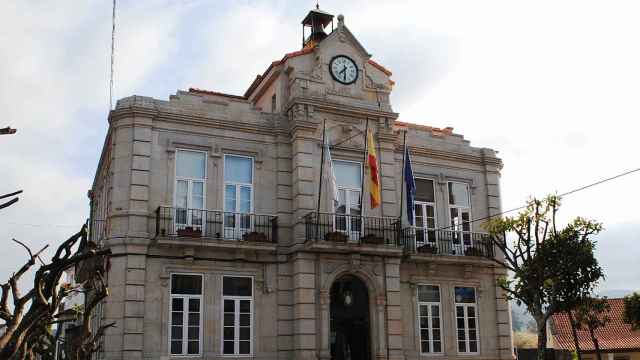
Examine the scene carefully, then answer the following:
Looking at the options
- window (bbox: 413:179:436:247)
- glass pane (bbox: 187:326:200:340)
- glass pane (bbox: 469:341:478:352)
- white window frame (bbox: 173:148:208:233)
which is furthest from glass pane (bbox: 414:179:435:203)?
glass pane (bbox: 187:326:200:340)

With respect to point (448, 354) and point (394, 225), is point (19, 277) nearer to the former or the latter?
point (394, 225)

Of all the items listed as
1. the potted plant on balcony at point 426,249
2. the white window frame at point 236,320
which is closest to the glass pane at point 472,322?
the potted plant on balcony at point 426,249

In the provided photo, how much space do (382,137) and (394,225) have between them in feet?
9.34

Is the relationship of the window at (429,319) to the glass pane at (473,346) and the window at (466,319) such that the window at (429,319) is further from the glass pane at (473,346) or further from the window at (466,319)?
the glass pane at (473,346)

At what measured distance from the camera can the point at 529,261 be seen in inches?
797

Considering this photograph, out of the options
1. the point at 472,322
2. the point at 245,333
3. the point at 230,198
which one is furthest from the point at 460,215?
the point at 245,333

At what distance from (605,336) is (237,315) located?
24.9 m

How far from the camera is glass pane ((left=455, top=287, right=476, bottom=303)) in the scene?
22203 millimetres

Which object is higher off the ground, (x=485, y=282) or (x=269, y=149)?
(x=269, y=149)

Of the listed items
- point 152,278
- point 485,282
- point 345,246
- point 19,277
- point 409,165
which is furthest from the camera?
point 485,282

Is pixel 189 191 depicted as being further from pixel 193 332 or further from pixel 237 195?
pixel 193 332

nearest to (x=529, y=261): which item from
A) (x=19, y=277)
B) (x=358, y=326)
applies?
(x=358, y=326)

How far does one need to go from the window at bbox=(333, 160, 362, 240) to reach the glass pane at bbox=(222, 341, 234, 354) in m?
4.52

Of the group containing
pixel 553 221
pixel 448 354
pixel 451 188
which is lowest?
pixel 448 354
